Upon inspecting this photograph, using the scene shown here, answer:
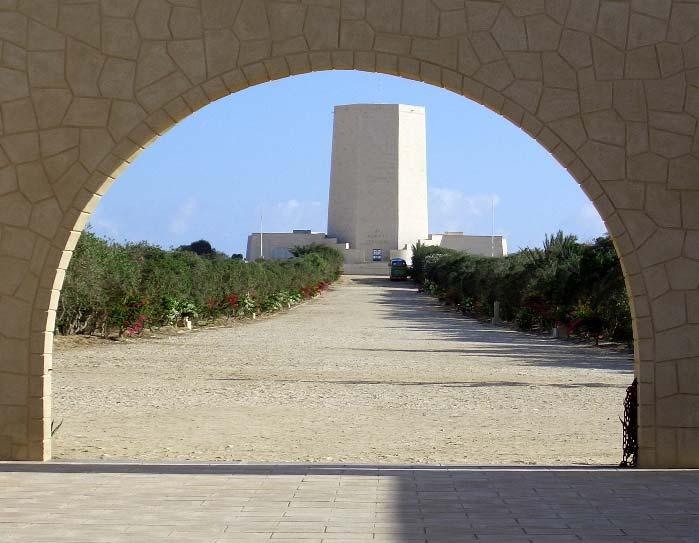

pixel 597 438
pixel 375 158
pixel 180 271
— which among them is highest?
pixel 375 158

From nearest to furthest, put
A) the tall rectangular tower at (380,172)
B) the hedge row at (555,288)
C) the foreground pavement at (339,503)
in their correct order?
the foreground pavement at (339,503), the hedge row at (555,288), the tall rectangular tower at (380,172)

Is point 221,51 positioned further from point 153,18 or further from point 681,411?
point 681,411

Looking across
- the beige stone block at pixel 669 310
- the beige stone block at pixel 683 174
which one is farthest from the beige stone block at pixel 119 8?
the beige stone block at pixel 669 310

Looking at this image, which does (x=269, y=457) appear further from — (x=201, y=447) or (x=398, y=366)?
(x=398, y=366)

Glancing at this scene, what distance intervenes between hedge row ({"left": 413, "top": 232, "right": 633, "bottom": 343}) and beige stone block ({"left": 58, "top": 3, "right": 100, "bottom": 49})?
52.6ft

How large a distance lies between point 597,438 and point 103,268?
13.6 meters

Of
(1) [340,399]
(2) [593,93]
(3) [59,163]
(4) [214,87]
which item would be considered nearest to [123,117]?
(3) [59,163]

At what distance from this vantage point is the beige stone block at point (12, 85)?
26.1ft

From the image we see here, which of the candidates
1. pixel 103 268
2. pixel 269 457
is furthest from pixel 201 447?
pixel 103 268

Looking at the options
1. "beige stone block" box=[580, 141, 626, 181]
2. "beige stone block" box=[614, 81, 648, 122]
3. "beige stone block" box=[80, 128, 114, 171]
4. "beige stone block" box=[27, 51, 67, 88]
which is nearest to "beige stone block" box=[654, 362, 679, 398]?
"beige stone block" box=[580, 141, 626, 181]

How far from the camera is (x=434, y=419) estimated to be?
11.6m

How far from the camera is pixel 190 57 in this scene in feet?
25.9

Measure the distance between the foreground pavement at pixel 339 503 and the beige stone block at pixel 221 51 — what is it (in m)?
2.93

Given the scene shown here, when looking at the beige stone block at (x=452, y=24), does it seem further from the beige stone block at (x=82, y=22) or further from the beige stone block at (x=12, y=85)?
the beige stone block at (x=12, y=85)
